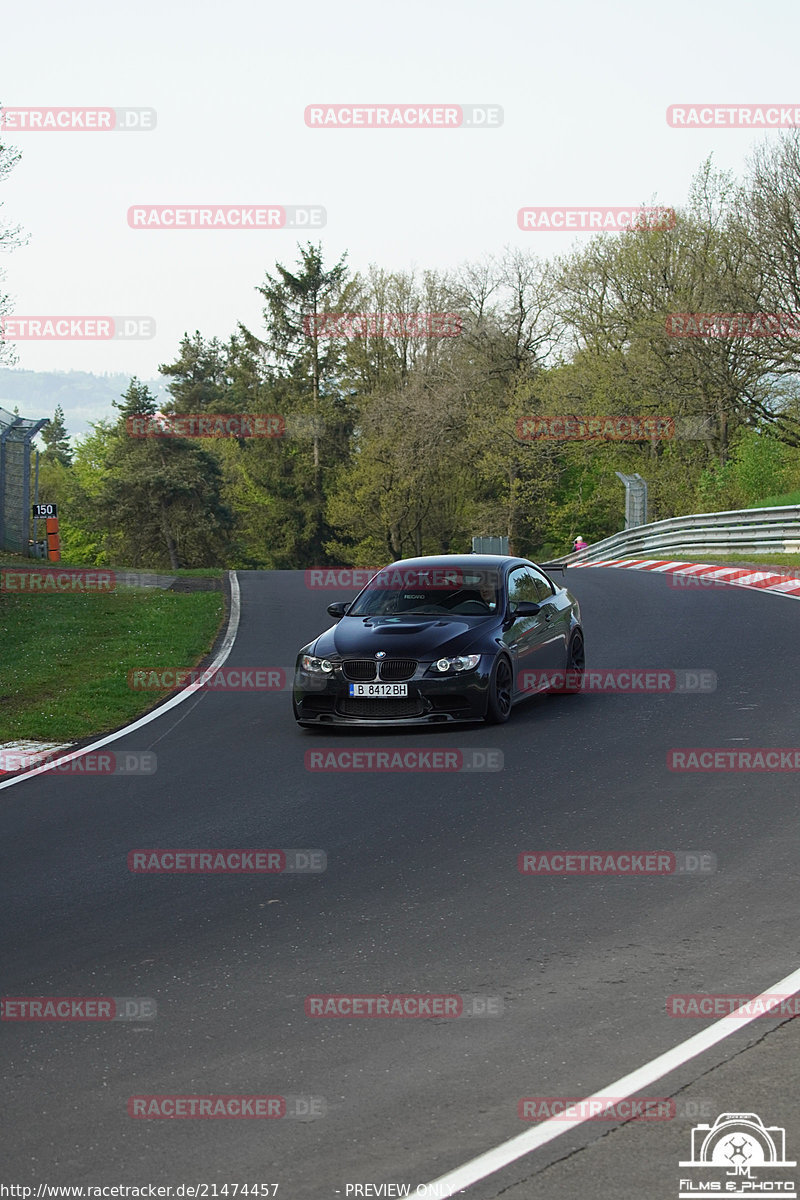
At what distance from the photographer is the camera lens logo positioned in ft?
12.2

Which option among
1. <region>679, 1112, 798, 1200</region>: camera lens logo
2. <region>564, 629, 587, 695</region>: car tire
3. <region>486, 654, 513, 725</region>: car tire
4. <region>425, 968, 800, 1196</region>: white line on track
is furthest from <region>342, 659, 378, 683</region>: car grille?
<region>679, 1112, 798, 1200</region>: camera lens logo

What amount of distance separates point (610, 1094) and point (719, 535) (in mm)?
28556

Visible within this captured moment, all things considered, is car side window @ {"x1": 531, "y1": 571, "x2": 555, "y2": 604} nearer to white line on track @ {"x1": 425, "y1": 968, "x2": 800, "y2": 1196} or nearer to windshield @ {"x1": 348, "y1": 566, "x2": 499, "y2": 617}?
windshield @ {"x1": 348, "y1": 566, "x2": 499, "y2": 617}

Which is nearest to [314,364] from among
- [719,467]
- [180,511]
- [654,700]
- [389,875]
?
[180,511]

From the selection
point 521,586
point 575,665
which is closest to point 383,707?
point 521,586

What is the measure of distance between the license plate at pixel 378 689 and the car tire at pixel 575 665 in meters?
2.59

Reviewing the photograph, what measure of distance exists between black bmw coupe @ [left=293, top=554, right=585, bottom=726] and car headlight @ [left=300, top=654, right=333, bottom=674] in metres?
0.01

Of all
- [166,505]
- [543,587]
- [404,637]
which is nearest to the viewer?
[404,637]

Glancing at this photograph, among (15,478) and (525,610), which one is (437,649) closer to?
(525,610)

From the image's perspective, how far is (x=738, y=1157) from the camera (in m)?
3.85

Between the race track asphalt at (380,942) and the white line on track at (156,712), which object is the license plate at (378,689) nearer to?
the race track asphalt at (380,942)

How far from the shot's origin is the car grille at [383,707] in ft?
36.9


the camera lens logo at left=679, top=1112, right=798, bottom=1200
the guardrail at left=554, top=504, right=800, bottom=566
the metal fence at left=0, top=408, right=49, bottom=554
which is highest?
the metal fence at left=0, top=408, right=49, bottom=554

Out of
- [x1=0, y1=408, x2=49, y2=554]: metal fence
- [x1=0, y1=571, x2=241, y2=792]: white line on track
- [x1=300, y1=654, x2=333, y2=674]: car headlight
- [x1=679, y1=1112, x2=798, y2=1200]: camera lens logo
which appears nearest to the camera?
[x1=679, y1=1112, x2=798, y2=1200]: camera lens logo
